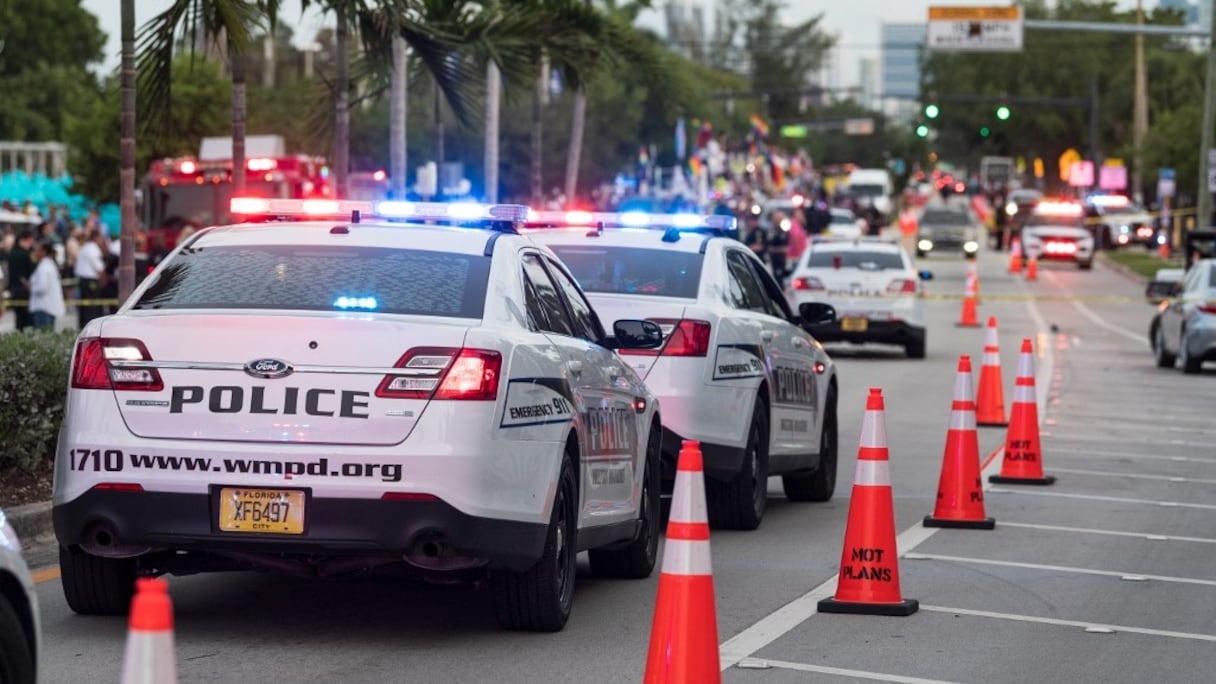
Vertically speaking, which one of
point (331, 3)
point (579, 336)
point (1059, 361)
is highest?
point (331, 3)

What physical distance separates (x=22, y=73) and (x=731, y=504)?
96.5 m

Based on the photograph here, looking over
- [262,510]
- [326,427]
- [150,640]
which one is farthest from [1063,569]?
[150,640]

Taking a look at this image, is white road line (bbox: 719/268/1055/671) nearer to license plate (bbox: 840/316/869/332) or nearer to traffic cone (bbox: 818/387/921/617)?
traffic cone (bbox: 818/387/921/617)

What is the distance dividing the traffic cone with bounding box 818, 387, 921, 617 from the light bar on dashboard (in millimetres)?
3456

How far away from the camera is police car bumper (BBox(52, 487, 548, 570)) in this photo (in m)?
8.00

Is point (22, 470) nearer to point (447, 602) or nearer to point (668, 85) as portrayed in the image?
point (447, 602)

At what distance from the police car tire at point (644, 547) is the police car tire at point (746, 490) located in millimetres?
1638

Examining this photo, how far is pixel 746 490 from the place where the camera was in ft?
40.7

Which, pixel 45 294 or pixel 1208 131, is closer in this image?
pixel 45 294

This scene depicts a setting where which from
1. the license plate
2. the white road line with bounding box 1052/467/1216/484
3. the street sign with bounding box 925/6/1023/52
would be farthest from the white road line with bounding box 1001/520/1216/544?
the street sign with bounding box 925/6/1023/52

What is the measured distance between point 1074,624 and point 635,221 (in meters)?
4.44

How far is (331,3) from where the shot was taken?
814 inches

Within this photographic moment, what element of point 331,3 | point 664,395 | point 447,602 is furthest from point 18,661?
point 331,3

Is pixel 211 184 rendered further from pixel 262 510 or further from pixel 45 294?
pixel 262 510
